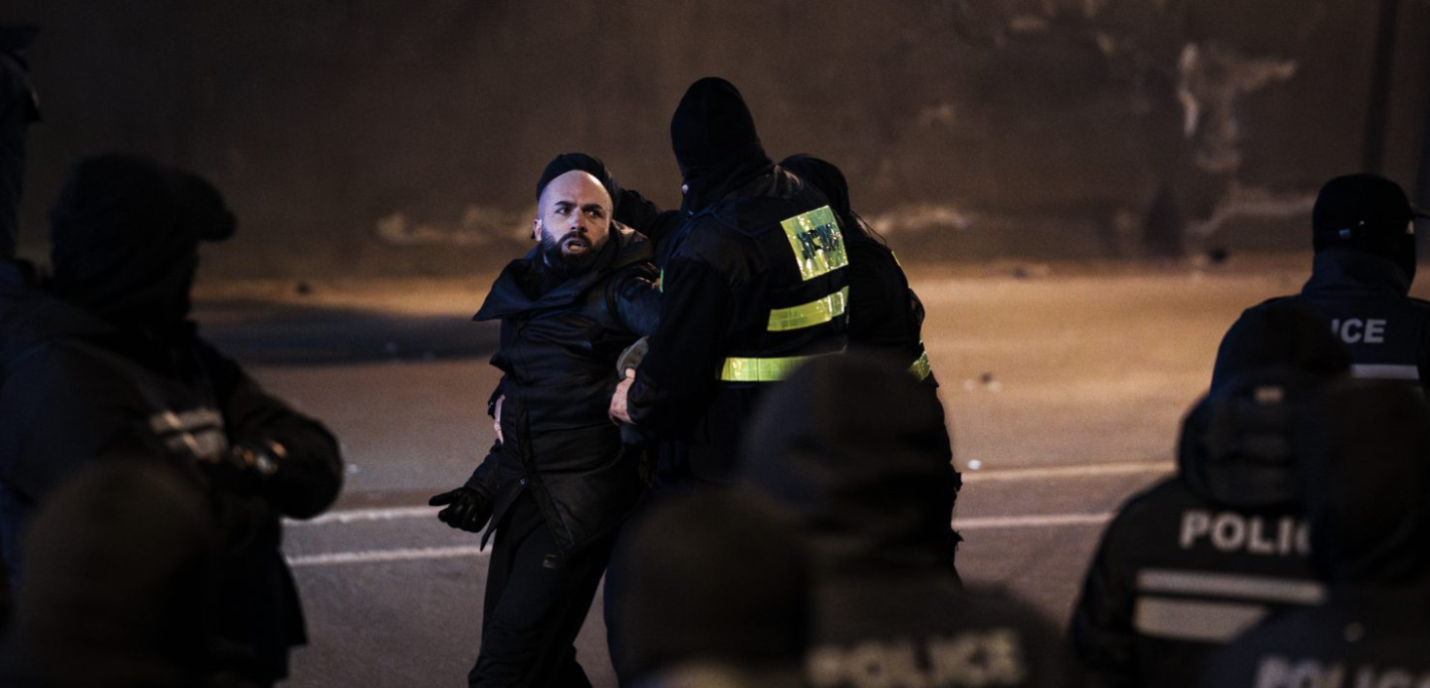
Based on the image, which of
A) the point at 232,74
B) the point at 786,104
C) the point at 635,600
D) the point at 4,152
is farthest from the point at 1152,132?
the point at 635,600

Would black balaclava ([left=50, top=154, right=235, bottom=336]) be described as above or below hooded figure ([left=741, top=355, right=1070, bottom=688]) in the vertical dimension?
above

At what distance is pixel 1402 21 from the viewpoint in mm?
16156

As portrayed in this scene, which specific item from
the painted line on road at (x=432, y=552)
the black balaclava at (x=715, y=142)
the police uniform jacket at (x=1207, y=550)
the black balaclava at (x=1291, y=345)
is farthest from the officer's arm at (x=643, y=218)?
the police uniform jacket at (x=1207, y=550)

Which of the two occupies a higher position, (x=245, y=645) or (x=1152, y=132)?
(x=245, y=645)

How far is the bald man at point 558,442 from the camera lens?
4387 millimetres

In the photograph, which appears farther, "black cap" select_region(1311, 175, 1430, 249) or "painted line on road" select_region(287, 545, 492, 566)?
"painted line on road" select_region(287, 545, 492, 566)

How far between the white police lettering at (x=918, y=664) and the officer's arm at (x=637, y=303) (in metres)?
2.55

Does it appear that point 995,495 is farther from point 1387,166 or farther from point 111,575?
point 1387,166

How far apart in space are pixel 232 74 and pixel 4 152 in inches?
278

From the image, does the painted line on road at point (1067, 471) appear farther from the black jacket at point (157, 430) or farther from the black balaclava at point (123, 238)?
the black balaclava at point (123, 238)

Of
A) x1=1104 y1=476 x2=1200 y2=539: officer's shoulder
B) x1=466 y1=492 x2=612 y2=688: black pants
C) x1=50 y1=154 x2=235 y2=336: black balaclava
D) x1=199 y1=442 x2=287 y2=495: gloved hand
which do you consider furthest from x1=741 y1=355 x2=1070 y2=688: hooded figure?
x1=466 y1=492 x2=612 y2=688: black pants

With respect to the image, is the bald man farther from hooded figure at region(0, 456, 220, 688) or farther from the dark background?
the dark background

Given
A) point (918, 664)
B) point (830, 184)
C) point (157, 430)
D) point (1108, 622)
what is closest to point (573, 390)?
point (830, 184)

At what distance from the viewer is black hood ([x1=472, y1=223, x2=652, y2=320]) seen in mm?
4523
